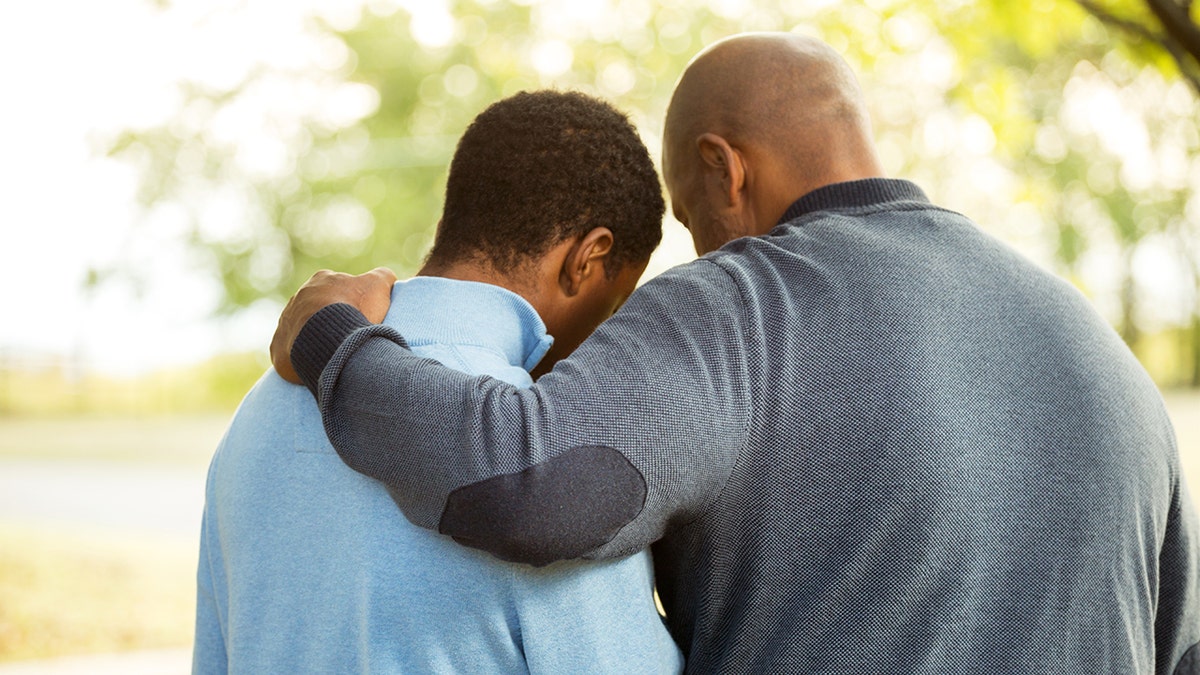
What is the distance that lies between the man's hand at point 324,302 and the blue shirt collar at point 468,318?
2 centimetres

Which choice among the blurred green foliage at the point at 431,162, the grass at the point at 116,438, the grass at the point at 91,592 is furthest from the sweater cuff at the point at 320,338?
the grass at the point at 116,438

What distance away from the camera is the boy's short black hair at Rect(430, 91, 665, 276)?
177 centimetres

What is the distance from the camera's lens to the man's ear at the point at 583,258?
1816 millimetres

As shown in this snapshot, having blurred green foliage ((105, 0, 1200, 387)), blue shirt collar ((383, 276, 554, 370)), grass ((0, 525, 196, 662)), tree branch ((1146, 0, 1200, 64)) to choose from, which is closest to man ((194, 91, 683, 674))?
blue shirt collar ((383, 276, 554, 370))

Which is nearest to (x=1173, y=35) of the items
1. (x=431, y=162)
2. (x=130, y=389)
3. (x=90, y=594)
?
(x=90, y=594)

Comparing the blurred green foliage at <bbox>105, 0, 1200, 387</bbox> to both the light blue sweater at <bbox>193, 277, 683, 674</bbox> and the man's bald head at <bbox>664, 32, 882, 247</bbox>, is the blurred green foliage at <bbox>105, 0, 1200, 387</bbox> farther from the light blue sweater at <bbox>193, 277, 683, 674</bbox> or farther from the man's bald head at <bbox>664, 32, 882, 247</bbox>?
the light blue sweater at <bbox>193, 277, 683, 674</bbox>

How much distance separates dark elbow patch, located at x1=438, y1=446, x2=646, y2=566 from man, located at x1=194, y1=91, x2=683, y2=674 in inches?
4.0

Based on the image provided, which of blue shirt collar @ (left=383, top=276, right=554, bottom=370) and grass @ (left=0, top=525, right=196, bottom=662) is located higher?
blue shirt collar @ (left=383, top=276, right=554, bottom=370)

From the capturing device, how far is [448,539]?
1.51 metres

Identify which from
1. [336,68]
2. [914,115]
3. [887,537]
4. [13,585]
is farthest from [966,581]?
[336,68]

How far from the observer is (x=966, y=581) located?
1.58 meters

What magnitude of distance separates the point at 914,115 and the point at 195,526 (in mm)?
11051

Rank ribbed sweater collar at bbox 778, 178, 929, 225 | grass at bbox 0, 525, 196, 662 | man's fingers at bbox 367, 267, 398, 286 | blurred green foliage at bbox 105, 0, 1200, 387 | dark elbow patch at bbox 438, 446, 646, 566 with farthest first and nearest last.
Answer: blurred green foliage at bbox 105, 0, 1200, 387
grass at bbox 0, 525, 196, 662
ribbed sweater collar at bbox 778, 178, 929, 225
man's fingers at bbox 367, 267, 398, 286
dark elbow patch at bbox 438, 446, 646, 566

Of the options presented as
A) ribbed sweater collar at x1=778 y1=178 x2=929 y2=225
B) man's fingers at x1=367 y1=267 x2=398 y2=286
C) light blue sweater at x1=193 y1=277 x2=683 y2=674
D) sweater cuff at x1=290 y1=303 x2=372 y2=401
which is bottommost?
light blue sweater at x1=193 y1=277 x2=683 y2=674
